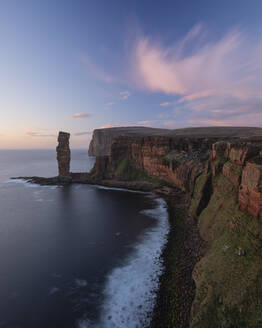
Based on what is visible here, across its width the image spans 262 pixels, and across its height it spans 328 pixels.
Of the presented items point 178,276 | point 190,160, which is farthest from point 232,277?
point 190,160

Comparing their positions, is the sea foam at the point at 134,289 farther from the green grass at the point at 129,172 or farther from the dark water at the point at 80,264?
the green grass at the point at 129,172

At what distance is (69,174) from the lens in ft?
312

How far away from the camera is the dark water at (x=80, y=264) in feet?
60.2

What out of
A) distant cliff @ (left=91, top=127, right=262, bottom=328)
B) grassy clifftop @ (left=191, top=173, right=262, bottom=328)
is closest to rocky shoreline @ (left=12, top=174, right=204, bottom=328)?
distant cliff @ (left=91, top=127, right=262, bottom=328)

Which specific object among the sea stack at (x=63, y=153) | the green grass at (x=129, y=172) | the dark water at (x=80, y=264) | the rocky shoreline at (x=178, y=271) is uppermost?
the sea stack at (x=63, y=153)

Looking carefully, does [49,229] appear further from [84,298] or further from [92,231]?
[84,298]

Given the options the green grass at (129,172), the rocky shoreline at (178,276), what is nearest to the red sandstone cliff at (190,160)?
the green grass at (129,172)

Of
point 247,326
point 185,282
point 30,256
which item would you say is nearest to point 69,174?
point 30,256

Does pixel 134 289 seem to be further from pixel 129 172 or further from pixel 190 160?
pixel 129 172

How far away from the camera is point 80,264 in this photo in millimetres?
26500

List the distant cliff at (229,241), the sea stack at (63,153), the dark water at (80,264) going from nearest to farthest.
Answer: the distant cliff at (229,241) → the dark water at (80,264) → the sea stack at (63,153)

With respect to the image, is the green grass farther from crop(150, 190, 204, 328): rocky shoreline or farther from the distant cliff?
crop(150, 190, 204, 328): rocky shoreline

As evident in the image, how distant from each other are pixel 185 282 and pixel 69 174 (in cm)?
8555

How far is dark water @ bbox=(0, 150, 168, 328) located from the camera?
60.2 feet
